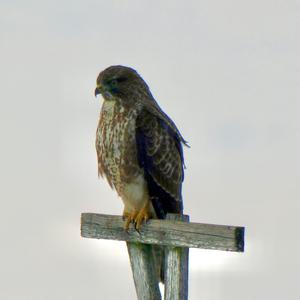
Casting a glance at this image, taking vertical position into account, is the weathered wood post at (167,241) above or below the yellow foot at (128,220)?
below

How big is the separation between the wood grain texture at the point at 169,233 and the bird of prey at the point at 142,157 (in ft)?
5.21

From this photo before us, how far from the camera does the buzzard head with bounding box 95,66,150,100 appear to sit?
1044 cm

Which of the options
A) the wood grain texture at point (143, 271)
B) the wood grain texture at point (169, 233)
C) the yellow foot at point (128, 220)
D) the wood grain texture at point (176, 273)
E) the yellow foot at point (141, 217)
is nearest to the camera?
the wood grain texture at point (169, 233)

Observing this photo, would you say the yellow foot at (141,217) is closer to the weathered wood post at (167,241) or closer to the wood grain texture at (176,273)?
the weathered wood post at (167,241)

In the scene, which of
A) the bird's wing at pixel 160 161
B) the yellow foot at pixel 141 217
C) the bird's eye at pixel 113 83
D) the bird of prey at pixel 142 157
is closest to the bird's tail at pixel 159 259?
the yellow foot at pixel 141 217

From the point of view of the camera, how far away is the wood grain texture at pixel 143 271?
7535mm

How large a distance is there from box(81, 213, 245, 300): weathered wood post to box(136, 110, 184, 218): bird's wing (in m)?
1.77

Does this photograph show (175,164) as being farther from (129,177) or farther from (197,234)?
(197,234)

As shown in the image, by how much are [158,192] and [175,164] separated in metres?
0.42

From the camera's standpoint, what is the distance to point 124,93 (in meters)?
10.4

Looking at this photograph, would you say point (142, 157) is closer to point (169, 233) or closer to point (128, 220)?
point (128, 220)

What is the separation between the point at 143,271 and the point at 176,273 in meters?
0.65

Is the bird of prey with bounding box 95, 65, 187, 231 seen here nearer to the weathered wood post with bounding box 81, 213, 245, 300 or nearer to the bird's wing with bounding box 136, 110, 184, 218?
the bird's wing with bounding box 136, 110, 184, 218

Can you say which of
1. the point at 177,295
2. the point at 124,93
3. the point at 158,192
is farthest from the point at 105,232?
the point at 124,93
